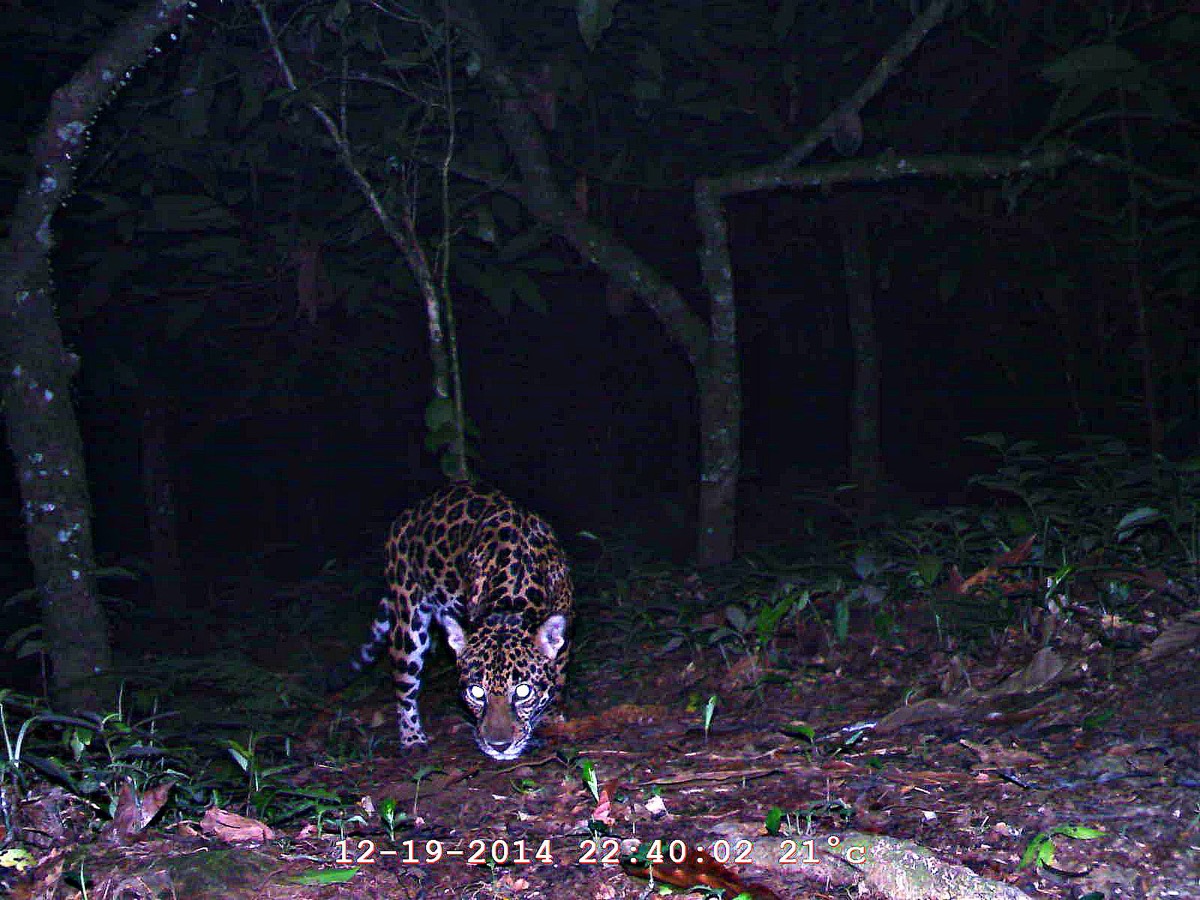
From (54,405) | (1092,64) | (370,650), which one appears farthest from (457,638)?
(1092,64)

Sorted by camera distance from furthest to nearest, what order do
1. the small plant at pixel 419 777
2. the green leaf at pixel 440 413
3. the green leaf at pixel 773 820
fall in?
1. the green leaf at pixel 440 413
2. the small plant at pixel 419 777
3. the green leaf at pixel 773 820

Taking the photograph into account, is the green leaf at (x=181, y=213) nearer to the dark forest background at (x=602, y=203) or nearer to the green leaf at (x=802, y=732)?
the dark forest background at (x=602, y=203)

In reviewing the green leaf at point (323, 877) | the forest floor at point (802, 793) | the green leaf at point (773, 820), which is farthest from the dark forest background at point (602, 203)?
the green leaf at point (323, 877)

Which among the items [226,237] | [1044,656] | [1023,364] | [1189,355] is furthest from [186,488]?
[1044,656]

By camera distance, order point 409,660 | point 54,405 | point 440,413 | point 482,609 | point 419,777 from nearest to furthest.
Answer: point 419,777 → point 54,405 → point 482,609 → point 409,660 → point 440,413

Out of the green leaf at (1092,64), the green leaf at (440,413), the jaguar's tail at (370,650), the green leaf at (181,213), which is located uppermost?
the green leaf at (1092,64)

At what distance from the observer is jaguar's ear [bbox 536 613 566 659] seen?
17.5 feet

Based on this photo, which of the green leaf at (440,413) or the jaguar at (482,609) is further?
the green leaf at (440,413)

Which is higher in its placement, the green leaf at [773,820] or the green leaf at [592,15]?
the green leaf at [592,15]

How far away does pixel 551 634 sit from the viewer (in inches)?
211

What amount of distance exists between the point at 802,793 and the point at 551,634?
6.26ft

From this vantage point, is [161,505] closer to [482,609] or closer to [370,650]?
[370,650]

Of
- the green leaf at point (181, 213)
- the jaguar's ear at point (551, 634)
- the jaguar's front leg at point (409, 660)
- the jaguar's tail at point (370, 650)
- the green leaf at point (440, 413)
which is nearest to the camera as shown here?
the jaguar's ear at point (551, 634)

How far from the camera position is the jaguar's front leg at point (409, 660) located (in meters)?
5.89
